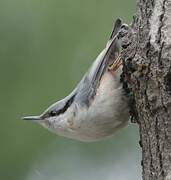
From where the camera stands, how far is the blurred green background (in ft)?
18.4

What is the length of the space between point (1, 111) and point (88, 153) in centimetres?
139

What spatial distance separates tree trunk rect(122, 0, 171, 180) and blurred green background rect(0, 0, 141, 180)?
7.86ft

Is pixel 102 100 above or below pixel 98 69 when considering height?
below

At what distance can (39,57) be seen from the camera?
592cm

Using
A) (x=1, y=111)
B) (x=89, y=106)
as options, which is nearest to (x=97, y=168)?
(x=1, y=111)

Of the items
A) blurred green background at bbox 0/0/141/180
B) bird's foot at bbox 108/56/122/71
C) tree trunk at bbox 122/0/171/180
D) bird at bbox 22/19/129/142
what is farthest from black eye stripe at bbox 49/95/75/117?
tree trunk at bbox 122/0/171/180

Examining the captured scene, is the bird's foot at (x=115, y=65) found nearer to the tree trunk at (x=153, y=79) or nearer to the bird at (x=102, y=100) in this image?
the bird at (x=102, y=100)

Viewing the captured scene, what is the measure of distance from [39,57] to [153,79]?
307 cm

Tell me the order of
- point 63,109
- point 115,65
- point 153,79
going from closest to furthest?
point 153,79 < point 115,65 < point 63,109

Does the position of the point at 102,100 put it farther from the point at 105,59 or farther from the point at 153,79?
the point at 153,79

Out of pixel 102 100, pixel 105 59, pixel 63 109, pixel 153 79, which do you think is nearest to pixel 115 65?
pixel 105 59

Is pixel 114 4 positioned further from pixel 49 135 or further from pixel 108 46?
pixel 108 46

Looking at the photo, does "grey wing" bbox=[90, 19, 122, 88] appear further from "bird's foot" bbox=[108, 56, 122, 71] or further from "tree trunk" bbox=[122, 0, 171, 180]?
"tree trunk" bbox=[122, 0, 171, 180]

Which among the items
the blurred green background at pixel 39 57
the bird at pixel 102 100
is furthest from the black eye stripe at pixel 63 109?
the blurred green background at pixel 39 57
